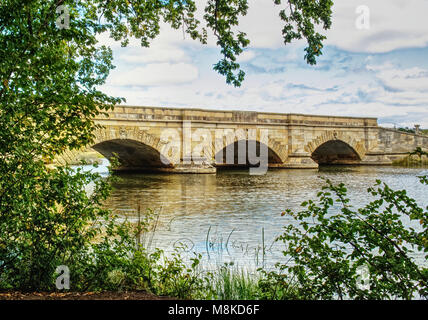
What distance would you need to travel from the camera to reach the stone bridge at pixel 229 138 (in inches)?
782

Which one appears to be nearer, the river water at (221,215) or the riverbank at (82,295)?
the riverbank at (82,295)

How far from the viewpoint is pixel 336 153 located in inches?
1265

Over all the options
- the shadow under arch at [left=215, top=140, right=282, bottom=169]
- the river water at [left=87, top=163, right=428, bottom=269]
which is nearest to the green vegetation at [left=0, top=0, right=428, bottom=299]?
the river water at [left=87, top=163, right=428, bottom=269]

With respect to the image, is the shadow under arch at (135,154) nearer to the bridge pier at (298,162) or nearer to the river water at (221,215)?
the river water at (221,215)

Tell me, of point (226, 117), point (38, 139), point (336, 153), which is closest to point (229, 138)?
point (226, 117)

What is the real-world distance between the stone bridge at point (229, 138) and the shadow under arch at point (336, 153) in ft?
0.27

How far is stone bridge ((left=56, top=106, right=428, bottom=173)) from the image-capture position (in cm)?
1988

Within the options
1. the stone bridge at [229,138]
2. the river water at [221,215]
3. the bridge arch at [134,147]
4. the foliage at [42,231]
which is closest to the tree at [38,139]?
the foliage at [42,231]

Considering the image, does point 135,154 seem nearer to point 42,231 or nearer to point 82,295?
point 42,231

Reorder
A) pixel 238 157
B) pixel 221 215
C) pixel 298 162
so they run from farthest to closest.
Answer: pixel 238 157 < pixel 298 162 < pixel 221 215

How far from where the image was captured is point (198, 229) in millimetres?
7090

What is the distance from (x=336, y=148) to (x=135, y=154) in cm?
1625

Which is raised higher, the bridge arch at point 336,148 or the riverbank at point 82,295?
the bridge arch at point 336,148

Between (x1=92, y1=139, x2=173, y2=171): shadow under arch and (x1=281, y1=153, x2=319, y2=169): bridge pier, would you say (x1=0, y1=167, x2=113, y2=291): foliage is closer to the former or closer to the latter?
(x1=92, y1=139, x2=173, y2=171): shadow under arch
